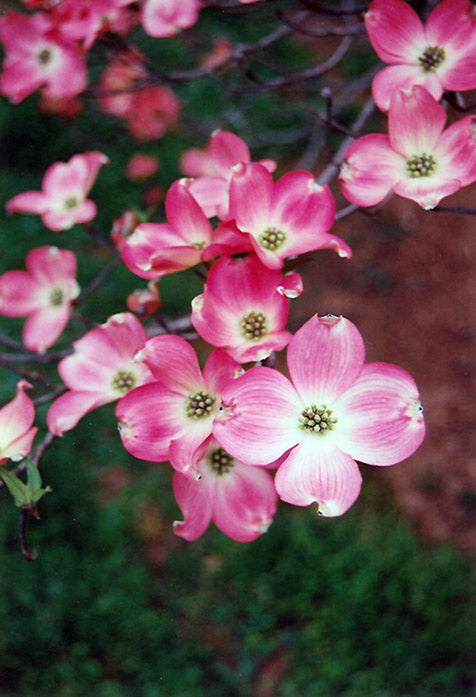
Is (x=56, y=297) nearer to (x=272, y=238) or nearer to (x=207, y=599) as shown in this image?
(x=272, y=238)

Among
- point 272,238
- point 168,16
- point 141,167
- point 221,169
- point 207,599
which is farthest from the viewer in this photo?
point 141,167

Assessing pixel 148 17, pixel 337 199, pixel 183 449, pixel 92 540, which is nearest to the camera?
pixel 183 449

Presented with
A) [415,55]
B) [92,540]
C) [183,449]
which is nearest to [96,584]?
[92,540]

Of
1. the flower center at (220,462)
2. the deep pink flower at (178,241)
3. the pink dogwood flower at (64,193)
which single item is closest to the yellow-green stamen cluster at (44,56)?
the pink dogwood flower at (64,193)

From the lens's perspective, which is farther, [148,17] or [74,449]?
[74,449]

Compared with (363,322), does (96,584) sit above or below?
below

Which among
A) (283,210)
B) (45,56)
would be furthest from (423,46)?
(45,56)

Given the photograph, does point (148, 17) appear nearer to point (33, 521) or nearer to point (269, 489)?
point (269, 489)
